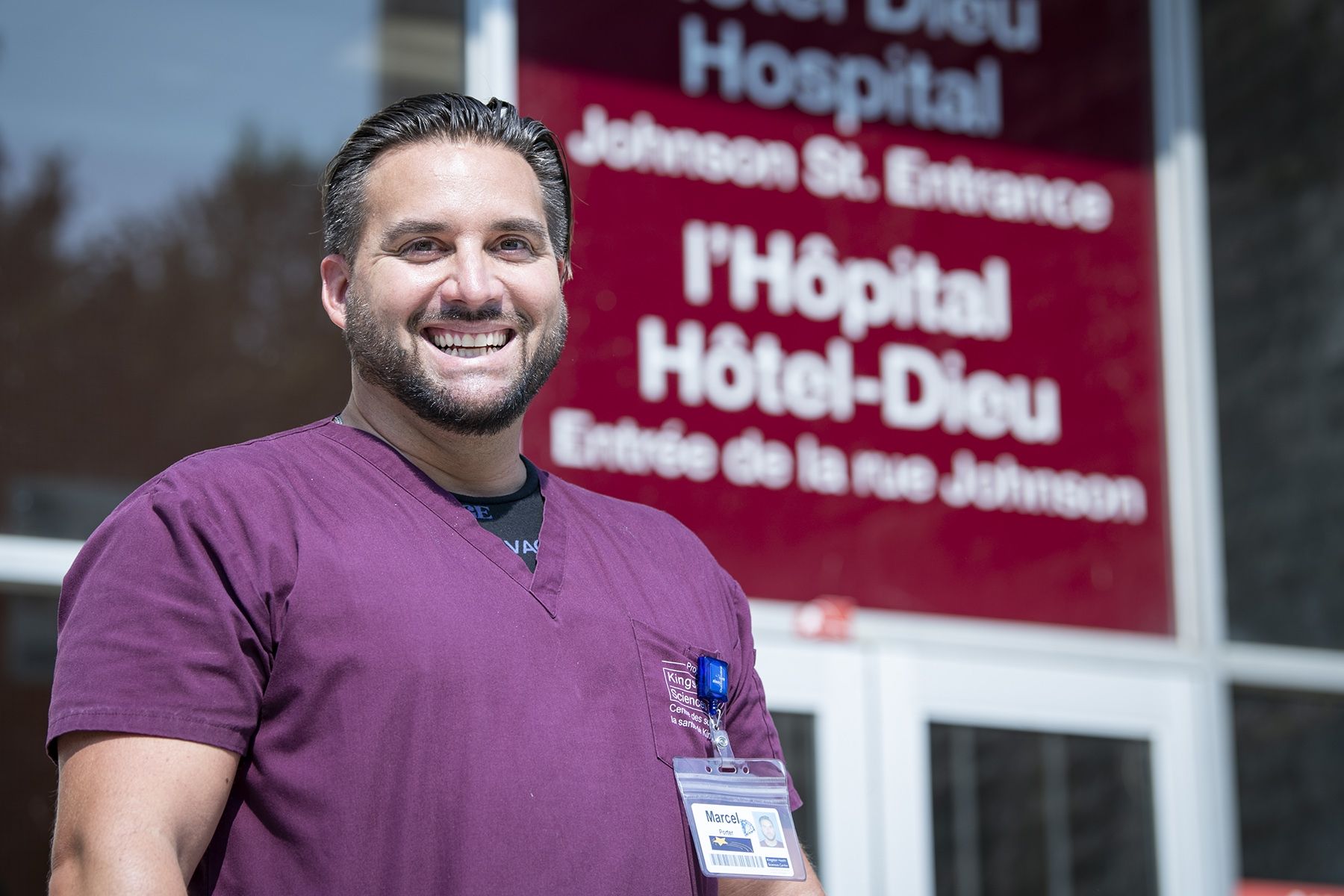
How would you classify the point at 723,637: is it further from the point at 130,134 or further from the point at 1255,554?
the point at 1255,554

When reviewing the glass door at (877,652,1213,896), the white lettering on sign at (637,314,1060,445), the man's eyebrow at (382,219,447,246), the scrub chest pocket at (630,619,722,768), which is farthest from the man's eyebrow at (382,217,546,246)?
the glass door at (877,652,1213,896)

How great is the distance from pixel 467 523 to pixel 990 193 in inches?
123

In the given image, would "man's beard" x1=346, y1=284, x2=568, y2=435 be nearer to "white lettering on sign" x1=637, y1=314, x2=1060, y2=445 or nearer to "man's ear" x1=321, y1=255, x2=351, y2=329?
"man's ear" x1=321, y1=255, x2=351, y2=329

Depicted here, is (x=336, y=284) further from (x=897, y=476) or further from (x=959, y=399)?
(x=959, y=399)

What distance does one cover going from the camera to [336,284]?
86.8 inches

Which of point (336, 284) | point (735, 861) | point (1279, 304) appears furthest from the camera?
point (1279, 304)

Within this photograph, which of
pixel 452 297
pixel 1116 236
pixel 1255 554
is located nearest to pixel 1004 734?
pixel 1255 554

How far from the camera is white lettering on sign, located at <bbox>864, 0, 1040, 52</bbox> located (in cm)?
488

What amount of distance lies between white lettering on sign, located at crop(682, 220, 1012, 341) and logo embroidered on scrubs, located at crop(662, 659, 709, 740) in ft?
8.22

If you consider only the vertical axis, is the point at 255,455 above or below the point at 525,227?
below

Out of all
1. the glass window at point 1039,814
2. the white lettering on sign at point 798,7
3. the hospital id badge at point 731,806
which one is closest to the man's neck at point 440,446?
the hospital id badge at point 731,806

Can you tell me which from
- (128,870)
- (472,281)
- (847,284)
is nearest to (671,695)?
(472,281)

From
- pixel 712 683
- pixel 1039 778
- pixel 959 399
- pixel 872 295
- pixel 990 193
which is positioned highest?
pixel 990 193

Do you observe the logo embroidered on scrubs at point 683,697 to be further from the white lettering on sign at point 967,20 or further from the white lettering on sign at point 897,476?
the white lettering on sign at point 967,20
